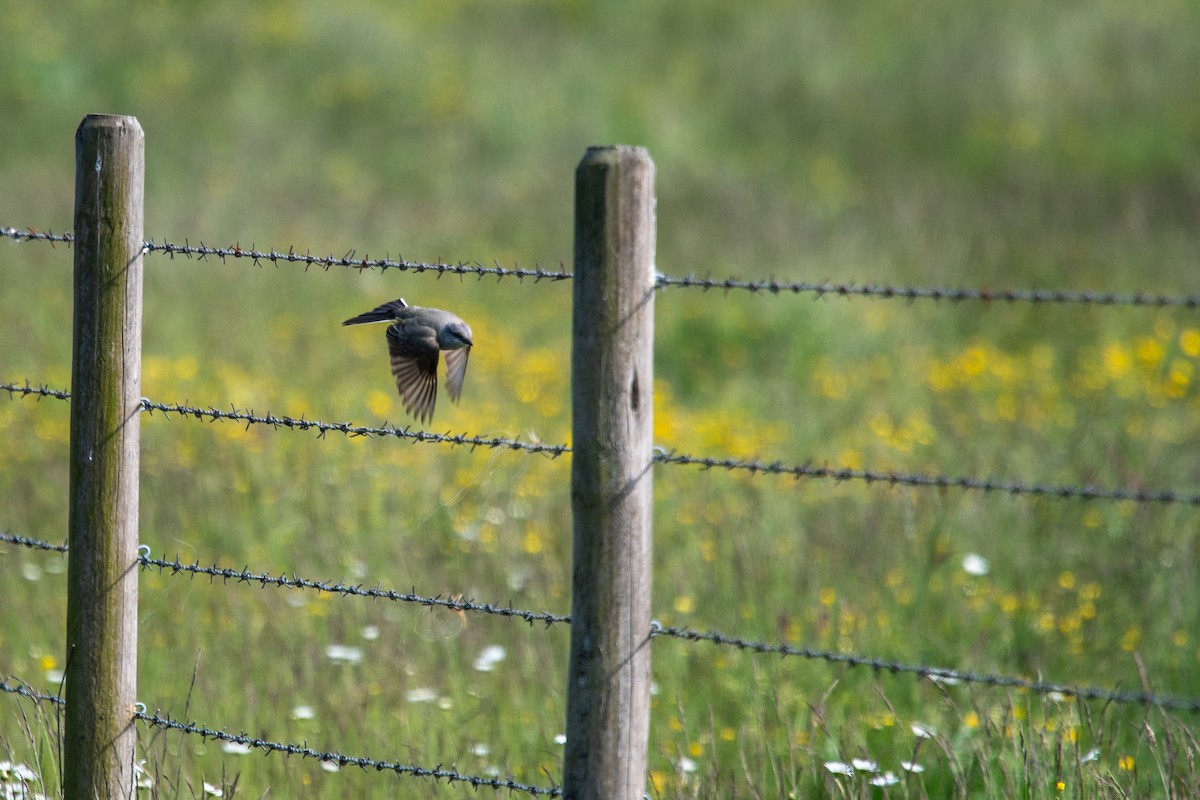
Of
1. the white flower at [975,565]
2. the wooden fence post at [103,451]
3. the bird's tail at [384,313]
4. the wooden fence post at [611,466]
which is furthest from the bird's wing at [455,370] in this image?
the white flower at [975,565]

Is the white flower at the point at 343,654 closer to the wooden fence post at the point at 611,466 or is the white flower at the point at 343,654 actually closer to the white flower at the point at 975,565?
the wooden fence post at the point at 611,466

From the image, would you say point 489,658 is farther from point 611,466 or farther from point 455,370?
point 611,466

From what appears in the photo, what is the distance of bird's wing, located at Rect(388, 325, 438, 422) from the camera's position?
294cm

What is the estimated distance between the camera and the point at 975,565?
496 centimetres

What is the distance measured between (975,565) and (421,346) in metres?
2.92

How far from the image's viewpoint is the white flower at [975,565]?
4.92 meters

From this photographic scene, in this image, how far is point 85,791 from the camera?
3.02m

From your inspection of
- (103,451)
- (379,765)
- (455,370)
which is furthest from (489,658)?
(103,451)

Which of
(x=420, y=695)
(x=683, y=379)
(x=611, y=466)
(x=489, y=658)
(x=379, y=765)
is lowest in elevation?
(x=379, y=765)

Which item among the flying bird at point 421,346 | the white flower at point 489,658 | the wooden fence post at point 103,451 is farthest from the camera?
the white flower at point 489,658

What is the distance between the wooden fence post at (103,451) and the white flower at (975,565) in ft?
10.7

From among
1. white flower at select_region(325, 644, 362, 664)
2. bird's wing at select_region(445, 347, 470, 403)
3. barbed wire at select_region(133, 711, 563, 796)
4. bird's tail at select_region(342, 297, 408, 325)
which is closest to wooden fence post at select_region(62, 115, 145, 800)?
barbed wire at select_region(133, 711, 563, 796)

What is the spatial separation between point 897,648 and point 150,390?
5.41 metres

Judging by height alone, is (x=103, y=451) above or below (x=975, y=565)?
below
